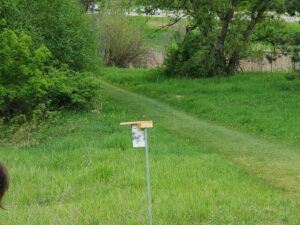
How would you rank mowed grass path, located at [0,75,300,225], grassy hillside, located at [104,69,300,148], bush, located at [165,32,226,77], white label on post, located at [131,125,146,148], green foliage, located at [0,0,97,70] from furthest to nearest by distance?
bush, located at [165,32,226,77] < green foliage, located at [0,0,97,70] < grassy hillside, located at [104,69,300,148] < mowed grass path, located at [0,75,300,225] < white label on post, located at [131,125,146,148]

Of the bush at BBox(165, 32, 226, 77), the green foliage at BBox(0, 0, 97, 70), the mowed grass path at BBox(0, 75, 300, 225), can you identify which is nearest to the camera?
the mowed grass path at BBox(0, 75, 300, 225)

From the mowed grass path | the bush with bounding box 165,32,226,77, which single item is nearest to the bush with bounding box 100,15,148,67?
the bush with bounding box 165,32,226,77

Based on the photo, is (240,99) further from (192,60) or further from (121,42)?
(121,42)

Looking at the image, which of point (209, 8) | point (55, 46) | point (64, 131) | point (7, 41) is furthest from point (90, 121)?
point (209, 8)

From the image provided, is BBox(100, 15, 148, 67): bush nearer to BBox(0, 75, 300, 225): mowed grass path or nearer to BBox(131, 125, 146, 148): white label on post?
BBox(0, 75, 300, 225): mowed grass path

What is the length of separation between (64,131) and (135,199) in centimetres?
770

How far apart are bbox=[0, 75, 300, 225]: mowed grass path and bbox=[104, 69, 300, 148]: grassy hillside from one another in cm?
108

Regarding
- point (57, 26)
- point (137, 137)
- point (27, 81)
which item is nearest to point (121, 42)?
point (57, 26)

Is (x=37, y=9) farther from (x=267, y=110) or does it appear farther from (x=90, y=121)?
(x=267, y=110)

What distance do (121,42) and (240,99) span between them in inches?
815

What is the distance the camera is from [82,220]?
25.6 feet

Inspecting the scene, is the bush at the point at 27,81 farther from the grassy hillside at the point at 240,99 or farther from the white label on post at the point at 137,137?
the white label on post at the point at 137,137

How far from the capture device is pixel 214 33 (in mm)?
28141

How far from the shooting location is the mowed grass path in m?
8.02
